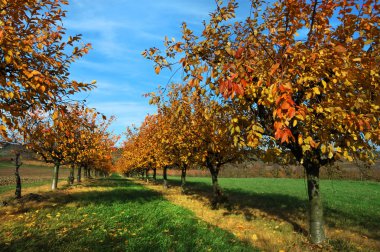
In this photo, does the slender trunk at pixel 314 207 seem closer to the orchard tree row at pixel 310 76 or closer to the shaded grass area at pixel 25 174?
the orchard tree row at pixel 310 76

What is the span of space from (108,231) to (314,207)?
6654 millimetres

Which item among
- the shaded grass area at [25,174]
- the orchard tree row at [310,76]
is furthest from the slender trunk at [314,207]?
the shaded grass area at [25,174]

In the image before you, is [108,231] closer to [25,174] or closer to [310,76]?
[310,76]

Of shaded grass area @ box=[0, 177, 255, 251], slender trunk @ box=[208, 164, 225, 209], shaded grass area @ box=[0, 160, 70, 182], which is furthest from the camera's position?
shaded grass area @ box=[0, 160, 70, 182]

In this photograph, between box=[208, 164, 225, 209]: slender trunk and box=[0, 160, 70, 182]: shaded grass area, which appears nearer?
box=[208, 164, 225, 209]: slender trunk

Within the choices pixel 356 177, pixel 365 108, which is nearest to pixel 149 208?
pixel 365 108

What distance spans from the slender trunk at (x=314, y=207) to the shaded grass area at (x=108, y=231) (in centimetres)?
243

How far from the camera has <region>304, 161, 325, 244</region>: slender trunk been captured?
938 centimetres

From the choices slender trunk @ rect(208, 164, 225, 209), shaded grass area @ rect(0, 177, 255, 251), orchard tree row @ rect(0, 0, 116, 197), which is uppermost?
orchard tree row @ rect(0, 0, 116, 197)

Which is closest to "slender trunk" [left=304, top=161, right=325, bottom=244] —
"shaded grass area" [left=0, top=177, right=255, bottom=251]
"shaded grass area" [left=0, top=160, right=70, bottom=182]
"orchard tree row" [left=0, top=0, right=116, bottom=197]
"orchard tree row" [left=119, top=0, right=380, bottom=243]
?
"orchard tree row" [left=119, top=0, right=380, bottom=243]

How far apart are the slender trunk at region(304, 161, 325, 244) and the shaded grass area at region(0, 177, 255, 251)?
7.98 ft

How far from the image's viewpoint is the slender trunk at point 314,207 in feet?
30.8

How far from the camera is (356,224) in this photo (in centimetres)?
1334

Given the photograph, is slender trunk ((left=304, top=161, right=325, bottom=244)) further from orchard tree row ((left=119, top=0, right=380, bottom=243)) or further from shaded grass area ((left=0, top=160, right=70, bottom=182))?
shaded grass area ((left=0, top=160, right=70, bottom=182))
